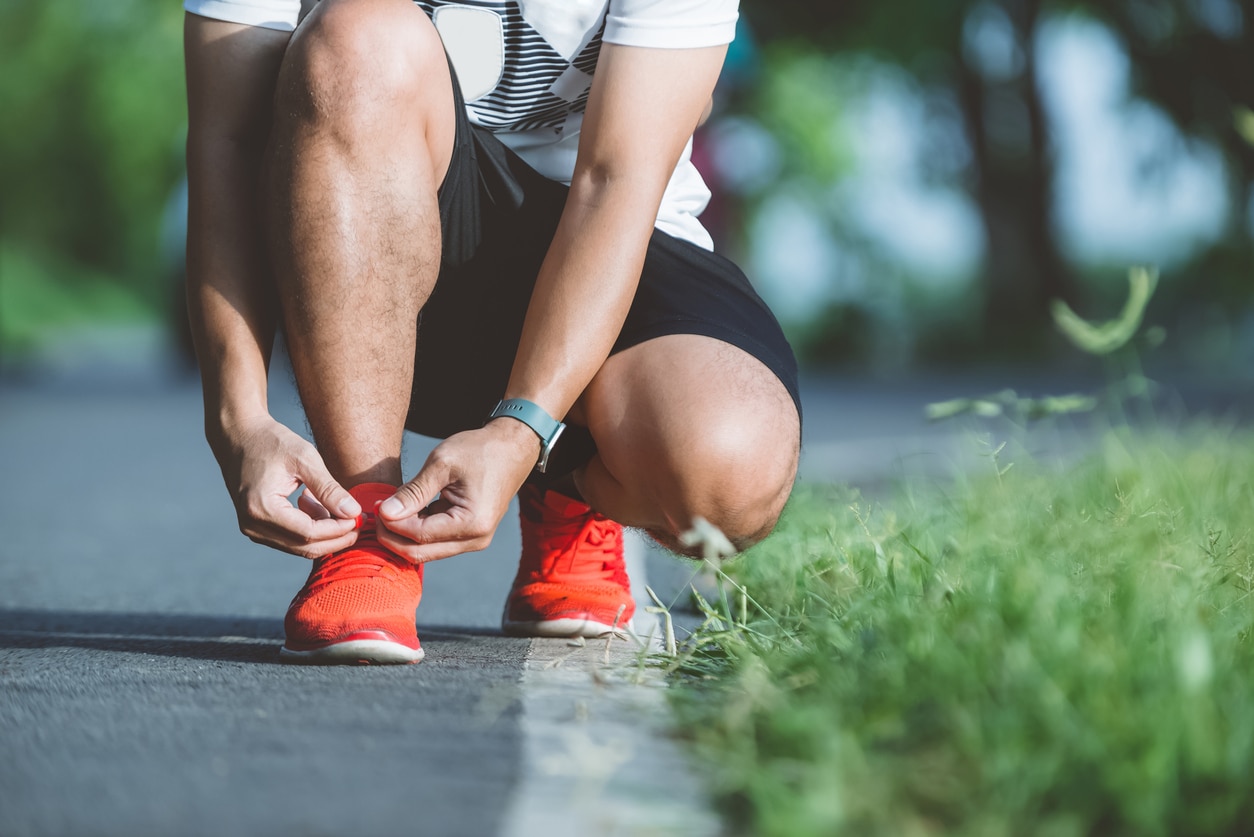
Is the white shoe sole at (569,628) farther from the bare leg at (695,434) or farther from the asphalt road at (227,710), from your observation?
the bare leg at (695,434)

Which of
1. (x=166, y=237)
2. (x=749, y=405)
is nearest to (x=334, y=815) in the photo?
(x=749, y=405)

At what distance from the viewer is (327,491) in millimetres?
2008

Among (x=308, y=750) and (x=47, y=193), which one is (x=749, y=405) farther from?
(x=47, y=193)

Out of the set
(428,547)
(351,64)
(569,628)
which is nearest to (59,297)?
(569,628)

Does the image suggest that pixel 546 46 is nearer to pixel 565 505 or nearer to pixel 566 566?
pixel 565 505

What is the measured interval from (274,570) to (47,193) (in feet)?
119

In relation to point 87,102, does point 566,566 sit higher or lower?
higher

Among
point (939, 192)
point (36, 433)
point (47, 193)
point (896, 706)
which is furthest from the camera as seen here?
point (47, 193)

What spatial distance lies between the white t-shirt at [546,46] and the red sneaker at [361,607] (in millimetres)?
801

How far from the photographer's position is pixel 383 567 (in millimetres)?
2105

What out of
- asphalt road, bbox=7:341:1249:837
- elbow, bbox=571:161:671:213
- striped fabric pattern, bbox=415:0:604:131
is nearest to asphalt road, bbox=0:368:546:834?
asphalt road, bbox=7:341:1249:837

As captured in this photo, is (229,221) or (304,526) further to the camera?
(229,221)

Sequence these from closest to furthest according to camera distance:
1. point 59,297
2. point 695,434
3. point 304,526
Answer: point 304,526 < point 695,434 < point 59,297

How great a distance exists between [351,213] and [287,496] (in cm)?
45
